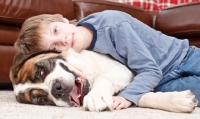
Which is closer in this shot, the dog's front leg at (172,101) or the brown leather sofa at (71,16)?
the dog's front leg at (172,101)

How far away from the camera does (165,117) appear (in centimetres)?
103

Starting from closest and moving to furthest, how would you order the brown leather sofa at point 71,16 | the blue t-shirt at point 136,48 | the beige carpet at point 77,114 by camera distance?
the beige carpet at point 77,114 < the blue t-shirt at point 136,48 < the brown leather sofa at point 71,16

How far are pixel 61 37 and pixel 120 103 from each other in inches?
16.5

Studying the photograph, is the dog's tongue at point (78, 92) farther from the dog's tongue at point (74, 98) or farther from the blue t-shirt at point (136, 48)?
the blue t-shirt at point (136, 48)

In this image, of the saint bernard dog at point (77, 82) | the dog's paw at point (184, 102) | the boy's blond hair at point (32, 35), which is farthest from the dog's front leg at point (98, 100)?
the boy's blond hair at point (32, 35)

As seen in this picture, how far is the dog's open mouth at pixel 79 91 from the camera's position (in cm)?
128

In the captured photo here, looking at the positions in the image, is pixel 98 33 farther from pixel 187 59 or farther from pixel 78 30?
pixel 187 59

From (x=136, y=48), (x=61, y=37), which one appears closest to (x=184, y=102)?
(x=136, y=48)

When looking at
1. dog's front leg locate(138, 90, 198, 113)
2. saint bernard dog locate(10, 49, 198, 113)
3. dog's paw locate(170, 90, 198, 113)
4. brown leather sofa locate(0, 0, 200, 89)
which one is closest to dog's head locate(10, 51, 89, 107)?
saint bernard dog locate(10, 49, 198, 113)

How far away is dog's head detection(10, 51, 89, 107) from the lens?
4.05ft

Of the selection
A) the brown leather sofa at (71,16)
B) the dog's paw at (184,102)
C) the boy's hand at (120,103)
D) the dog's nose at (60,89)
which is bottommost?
the boy's hand at (120,103)

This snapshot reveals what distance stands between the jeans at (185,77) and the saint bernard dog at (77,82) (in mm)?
207

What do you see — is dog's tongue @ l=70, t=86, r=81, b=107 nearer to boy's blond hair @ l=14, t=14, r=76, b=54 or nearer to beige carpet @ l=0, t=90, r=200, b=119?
beige carpet @ l=0, t=90, r=200, b=119

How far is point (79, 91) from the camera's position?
1306 mm
